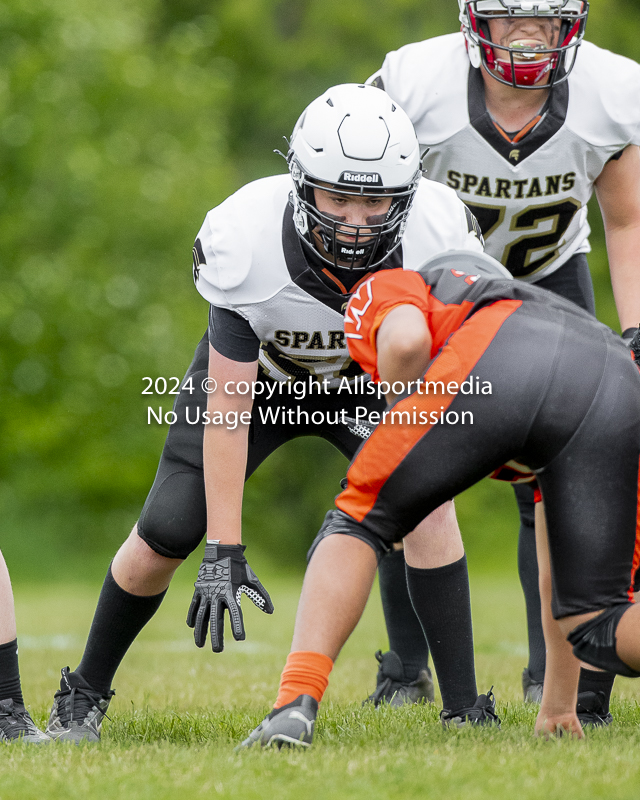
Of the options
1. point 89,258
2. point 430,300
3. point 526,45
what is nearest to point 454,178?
point 526,45

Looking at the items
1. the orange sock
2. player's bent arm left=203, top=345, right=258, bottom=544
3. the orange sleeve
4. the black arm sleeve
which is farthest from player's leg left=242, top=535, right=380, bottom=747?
the black arm sleeve

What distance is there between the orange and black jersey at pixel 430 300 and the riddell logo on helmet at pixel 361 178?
399 millimetres

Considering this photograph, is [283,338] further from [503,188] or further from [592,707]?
[592,707]

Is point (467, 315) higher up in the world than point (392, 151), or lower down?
lower down

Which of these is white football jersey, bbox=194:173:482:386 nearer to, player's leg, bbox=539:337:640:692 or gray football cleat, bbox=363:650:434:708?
player's leg, bbox=539:337:640:692

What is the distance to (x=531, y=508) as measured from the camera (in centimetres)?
422

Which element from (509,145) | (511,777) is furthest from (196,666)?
(511,777)

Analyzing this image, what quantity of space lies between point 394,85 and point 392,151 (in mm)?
782

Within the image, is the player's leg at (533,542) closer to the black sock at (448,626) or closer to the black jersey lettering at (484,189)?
the black jersey lettering at (484,189)

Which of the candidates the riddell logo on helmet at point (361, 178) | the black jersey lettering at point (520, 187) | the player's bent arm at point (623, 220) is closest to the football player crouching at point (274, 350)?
the riddell logo on helmet at point (361, 178)

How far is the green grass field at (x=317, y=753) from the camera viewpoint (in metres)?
2.25

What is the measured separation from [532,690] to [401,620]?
0.55 m

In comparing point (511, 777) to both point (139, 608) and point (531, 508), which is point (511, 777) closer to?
point (139, 608)

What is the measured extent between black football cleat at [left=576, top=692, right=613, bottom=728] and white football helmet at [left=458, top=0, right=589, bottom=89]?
6.29ft
